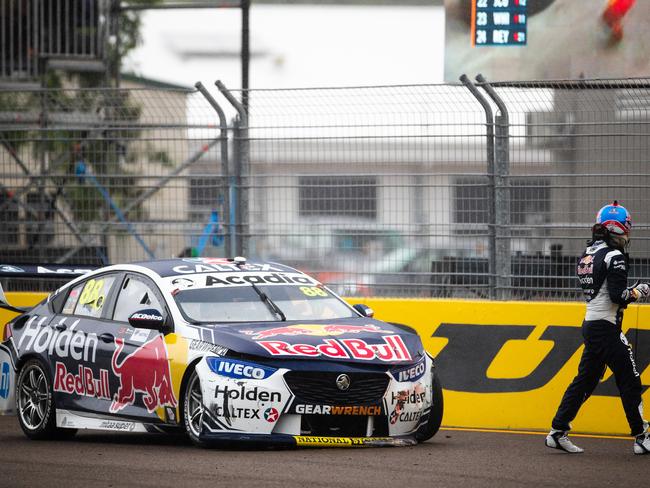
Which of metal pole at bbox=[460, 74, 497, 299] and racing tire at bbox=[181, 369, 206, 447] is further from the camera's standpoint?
metal pole at bbox=[460, 74, 497, 299]

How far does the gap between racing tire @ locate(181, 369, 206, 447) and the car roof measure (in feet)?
4.06

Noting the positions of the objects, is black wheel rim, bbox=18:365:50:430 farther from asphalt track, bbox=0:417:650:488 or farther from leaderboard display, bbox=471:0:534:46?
leaderboard display, bbox=471:0:534:46

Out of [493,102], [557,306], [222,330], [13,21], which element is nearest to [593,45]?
[493,102]

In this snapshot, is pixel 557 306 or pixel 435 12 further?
pixel 435 12

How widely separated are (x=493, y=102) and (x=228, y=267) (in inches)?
127

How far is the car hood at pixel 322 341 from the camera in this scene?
9.00m

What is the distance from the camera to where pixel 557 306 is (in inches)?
450

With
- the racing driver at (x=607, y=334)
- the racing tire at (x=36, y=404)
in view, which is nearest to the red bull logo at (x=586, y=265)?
the racing driver at (x=607, y=334)

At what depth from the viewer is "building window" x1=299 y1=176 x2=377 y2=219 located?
1237 cm

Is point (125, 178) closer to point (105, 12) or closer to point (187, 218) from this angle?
point (187, 218)

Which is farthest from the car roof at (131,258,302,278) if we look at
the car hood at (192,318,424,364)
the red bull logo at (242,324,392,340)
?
the red bull logo at (242,324,392,340)

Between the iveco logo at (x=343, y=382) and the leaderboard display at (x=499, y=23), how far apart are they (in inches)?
400

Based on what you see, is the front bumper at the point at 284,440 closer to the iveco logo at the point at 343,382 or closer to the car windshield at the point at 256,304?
the iveco logo at the point at 343,382

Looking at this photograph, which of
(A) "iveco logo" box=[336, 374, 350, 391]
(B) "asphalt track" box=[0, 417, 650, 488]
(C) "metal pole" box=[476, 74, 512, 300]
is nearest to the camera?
(B) "asphalt track" box=[0, 417, 650, 488]
